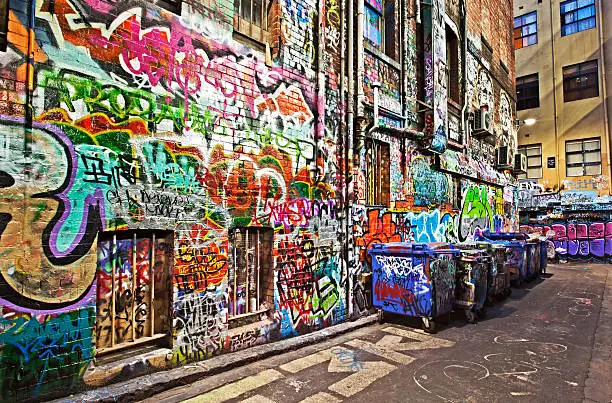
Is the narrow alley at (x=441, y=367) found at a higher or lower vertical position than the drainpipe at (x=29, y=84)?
lower

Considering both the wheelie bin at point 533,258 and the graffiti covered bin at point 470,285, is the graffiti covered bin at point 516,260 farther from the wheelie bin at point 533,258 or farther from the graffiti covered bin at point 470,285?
the graffiti covered bin at point 470,285

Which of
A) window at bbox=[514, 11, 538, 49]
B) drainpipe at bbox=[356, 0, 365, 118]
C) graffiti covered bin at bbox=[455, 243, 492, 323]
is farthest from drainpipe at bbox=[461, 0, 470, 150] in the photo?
window at bbox=[514, 11, 538, 49]

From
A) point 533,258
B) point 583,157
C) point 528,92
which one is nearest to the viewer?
point 533,258

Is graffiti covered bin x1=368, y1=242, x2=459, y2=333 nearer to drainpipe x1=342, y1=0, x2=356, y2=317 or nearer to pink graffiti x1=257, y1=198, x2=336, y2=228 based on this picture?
drainpipe x1=342, y1=0, x2=356, y2=317

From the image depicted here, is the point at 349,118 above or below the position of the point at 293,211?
above

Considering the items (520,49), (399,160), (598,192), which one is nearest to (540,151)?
(598,192)

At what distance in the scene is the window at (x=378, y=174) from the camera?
8164mm

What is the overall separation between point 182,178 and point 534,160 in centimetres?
2649

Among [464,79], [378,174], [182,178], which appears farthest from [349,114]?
[464,79]

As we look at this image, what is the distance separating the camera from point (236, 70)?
524 cm

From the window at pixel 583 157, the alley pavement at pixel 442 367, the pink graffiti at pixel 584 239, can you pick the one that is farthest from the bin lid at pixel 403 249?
the window at pixel 583 157

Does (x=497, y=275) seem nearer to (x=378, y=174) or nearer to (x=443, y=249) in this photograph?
(x=443, y=249)

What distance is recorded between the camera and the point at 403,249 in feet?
21.6

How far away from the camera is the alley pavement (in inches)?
160
